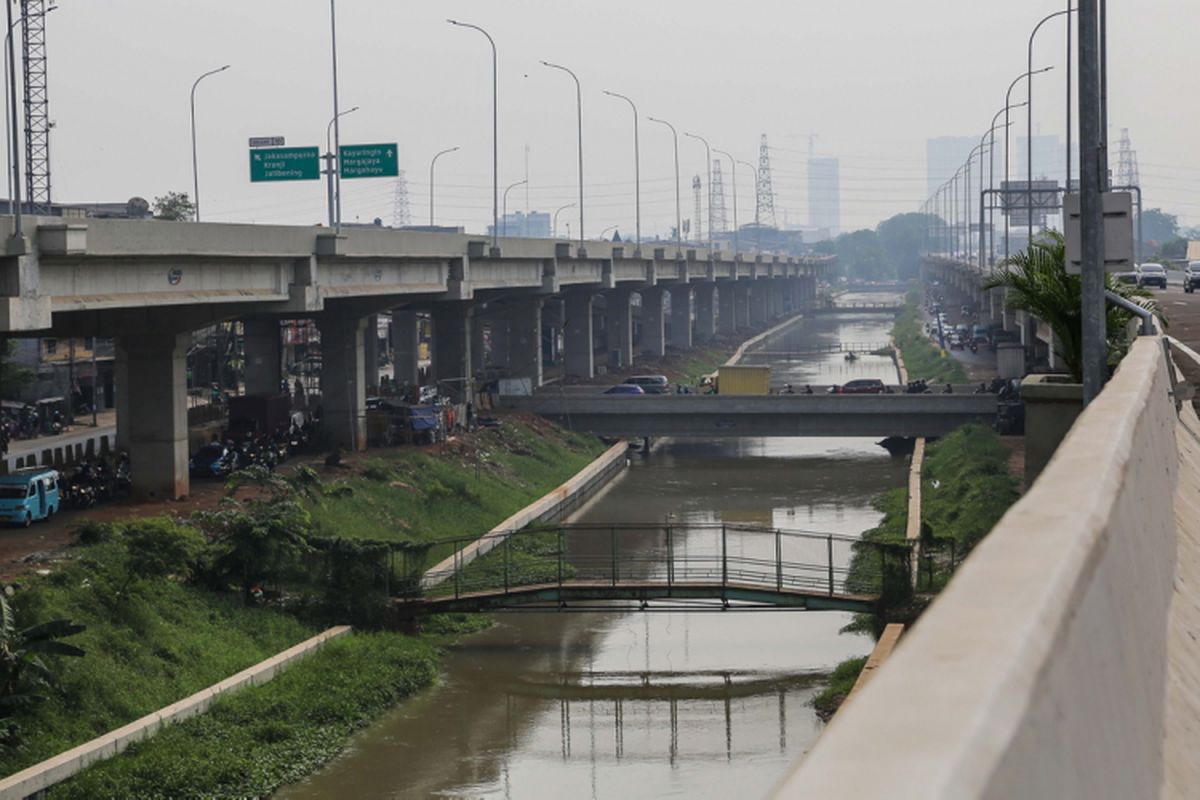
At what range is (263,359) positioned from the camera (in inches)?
2432

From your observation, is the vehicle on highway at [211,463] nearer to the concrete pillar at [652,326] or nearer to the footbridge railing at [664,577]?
the footbridge railing at [664,577]

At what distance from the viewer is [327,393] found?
2298 inches

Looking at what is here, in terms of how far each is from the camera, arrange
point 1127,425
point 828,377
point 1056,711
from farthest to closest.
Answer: point 828,377 < point 1127,425 < point 1056,711

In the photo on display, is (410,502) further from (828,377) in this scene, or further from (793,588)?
(828,377)

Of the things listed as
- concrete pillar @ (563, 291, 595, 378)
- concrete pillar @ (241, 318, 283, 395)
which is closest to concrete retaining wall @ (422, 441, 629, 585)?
concrete pillar @ (241, 318, 283, 395)

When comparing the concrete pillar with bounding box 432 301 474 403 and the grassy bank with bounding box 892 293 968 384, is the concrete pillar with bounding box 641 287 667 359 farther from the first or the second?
the concrete pillar with bounding box 432 301 474 403

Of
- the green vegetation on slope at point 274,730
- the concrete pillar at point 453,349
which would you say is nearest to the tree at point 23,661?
the green vegetation on slope at point 274,730

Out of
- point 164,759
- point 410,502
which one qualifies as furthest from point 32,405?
point 164,759

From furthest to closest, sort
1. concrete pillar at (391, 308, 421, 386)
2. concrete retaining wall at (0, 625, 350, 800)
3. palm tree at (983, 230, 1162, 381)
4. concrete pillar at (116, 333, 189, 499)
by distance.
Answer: concrete pillar at (391, 308, 421, 386) < concrete pillar at (116, 333, 189, 499) < concrete retaining wall at (0, 625, 350, 800) < palm tree at (983, 230, 1162, 381)

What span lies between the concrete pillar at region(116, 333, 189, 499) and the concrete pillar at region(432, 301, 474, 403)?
25.4m

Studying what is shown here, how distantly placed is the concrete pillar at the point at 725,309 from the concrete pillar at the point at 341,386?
333 feet

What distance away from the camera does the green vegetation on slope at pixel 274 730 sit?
24.5m

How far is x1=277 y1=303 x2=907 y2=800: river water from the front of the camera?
88.7 feet

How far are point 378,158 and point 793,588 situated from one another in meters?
34.6
